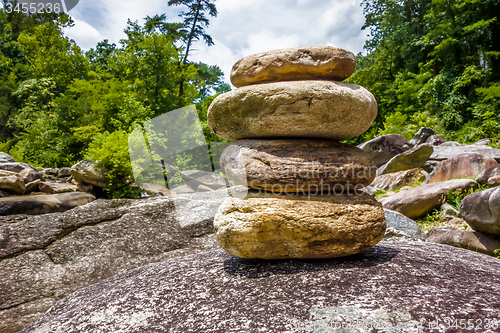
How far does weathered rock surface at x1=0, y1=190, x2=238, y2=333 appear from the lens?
3931 millimetres

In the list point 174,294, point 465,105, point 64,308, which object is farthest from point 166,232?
point 465,105

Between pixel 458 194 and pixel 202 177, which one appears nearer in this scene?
pixel 458 194

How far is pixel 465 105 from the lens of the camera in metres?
17.8

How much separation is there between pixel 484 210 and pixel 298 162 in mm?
3994

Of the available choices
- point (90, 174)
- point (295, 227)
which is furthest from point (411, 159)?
point (90, 174)

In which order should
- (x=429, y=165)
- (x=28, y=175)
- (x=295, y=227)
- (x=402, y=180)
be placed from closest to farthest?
(x=295, y=227), (x=402, y=180), (x=429, y=165), (x=28, y=175)

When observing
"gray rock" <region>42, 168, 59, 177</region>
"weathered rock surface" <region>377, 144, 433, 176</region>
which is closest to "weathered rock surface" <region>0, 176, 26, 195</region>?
"gray rock" <region>42, 168, 59, 177</region>

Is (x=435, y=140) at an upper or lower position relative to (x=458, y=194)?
upper

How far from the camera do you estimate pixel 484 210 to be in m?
4.72

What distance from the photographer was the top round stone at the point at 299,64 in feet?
9.98

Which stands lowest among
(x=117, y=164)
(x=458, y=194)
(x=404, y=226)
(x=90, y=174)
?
(x=404, y=226)

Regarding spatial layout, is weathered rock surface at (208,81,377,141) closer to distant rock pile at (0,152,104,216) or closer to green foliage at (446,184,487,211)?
green foliage at (446,184,487,211)

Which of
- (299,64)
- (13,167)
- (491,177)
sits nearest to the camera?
(299,64)

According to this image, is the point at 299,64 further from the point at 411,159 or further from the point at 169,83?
the point at 169,83
